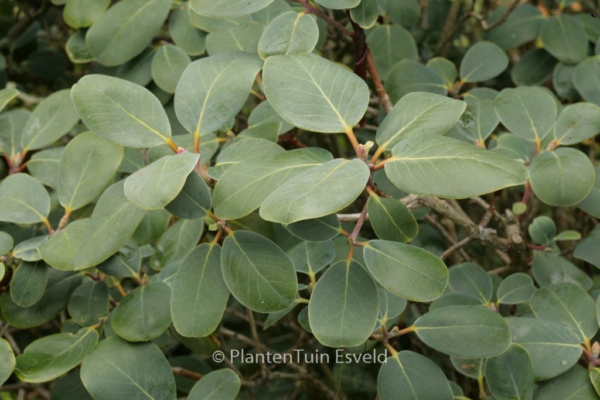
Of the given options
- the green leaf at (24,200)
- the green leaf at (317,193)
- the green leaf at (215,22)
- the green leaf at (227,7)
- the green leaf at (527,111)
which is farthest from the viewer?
the green leaf at (215,22)

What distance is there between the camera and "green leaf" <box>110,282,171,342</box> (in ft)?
2.89

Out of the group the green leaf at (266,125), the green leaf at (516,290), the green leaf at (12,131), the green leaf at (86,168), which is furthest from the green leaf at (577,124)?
the green leaf at (12,131)

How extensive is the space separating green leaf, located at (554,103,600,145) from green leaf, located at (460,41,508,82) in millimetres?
273

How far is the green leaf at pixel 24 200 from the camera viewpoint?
95cm

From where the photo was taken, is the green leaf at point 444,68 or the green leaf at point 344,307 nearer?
the green leaf at point 344,307

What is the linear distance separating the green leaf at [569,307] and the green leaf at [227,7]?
61cm

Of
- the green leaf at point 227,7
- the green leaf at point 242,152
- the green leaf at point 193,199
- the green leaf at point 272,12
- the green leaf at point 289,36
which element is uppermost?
the green leaf at point 227,7

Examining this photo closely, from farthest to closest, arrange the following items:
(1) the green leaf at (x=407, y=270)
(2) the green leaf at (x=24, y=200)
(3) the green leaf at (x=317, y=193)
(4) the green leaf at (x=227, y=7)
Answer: (2) the green leaf at (x=24, y=200), (4) the green leaf at (x=227, y=7), (1) the green leaf at (x=407, y=270), (3) the green leaf at (x=317, y=193)

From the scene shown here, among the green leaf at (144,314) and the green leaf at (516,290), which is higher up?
the green leaf at (144,314)

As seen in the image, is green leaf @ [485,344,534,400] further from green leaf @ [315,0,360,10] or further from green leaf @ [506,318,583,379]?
green leaf @ [315,0,360,10]

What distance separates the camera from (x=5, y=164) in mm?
1145

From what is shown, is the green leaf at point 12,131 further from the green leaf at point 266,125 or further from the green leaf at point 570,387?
the green leaf at point 570,387

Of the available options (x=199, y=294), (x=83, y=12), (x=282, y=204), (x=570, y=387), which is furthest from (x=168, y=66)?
(x=570, y=387)

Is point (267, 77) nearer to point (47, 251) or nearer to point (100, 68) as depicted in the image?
point (47, 251)
